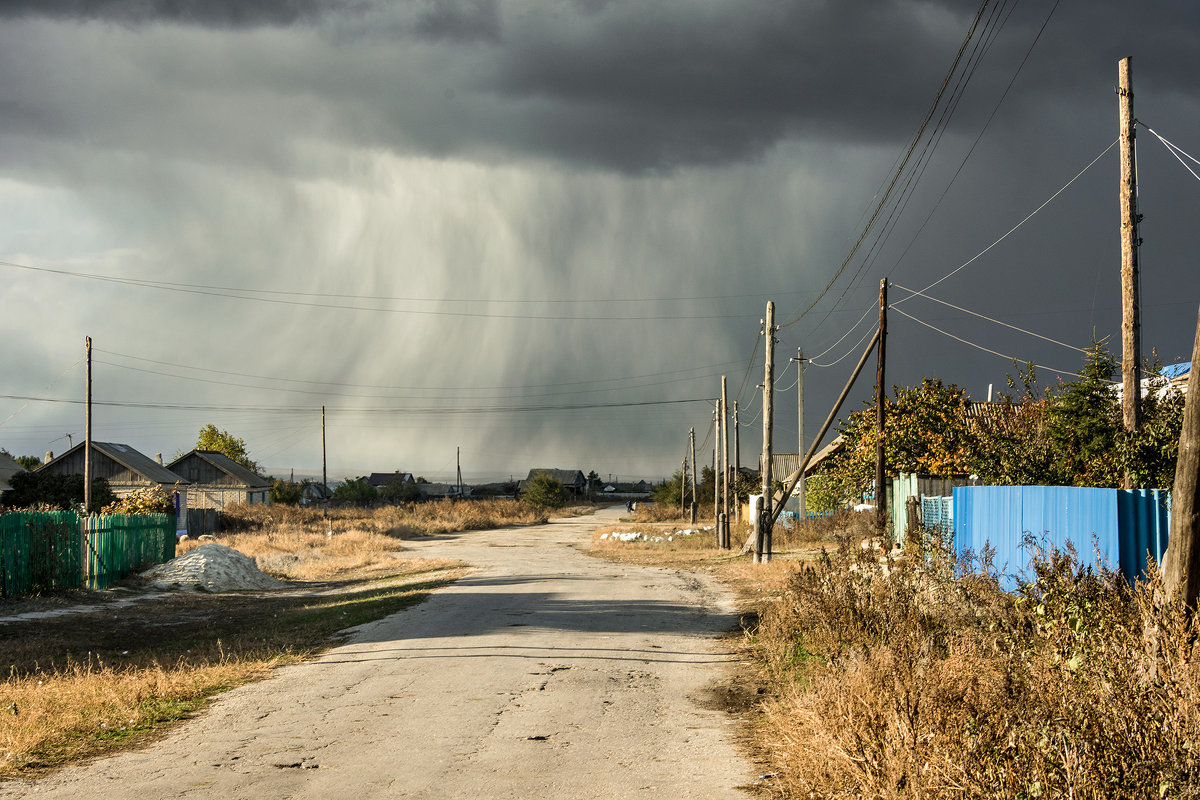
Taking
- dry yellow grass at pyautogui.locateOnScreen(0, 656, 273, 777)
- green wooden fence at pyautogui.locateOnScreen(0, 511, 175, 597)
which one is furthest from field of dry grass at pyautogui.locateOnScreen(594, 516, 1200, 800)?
green wooden fence at pyautogui.locateOnScreen(0, 511, 175, 597)

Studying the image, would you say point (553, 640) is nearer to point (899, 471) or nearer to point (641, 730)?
point (641, 730)

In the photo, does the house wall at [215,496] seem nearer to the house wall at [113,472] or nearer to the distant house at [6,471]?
the house wall at [113,472]

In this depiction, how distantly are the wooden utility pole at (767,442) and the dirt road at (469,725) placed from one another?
12.8 m

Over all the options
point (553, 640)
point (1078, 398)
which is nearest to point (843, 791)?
point (553, 640)

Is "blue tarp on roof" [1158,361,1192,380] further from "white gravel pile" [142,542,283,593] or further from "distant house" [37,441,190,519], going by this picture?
"distant house" [37,441,190,519]

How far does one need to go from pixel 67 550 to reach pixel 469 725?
19903 millimetres

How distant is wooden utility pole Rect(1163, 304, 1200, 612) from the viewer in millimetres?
6590

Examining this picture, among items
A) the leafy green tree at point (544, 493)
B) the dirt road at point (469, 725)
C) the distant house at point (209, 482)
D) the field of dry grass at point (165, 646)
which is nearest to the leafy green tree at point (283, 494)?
the distant house at point (209, 482)

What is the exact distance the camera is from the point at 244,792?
6.16 m

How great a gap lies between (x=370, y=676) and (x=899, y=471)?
69.7 feet

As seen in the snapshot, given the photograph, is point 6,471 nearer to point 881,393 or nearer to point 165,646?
point 165,646

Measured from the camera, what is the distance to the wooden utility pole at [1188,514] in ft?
21.6

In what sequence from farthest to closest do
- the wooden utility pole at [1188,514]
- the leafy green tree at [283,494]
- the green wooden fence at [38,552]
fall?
the leafy green tree at [283,494] < the green wooden fence at [38,552] < the wooden utility pole at [1188,514]

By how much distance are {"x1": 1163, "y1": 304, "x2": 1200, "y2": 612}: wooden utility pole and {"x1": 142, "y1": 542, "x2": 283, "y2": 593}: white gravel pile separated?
80.5ft
